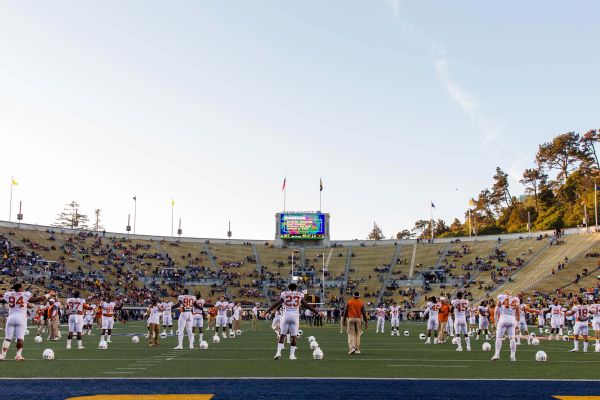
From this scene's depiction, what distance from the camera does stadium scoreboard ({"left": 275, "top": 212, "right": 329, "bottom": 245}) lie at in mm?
92250

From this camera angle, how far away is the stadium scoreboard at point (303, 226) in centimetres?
9225

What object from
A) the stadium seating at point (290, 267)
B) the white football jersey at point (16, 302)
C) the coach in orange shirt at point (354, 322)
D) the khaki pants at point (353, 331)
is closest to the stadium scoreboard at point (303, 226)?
the stadium seating at point (290, 267)

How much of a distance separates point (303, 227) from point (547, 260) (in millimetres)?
32244

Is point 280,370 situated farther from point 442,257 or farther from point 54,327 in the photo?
point 442,257

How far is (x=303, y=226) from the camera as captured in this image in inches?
3647

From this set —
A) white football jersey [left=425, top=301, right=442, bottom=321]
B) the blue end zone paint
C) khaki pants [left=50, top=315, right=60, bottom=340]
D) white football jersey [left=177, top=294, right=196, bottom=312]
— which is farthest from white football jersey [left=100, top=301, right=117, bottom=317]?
the blue end zone paint

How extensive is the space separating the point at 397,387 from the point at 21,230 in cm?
7844

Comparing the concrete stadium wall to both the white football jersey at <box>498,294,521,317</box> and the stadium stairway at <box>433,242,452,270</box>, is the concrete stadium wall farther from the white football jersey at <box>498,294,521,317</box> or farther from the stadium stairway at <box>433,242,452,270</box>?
the white football jersey at <box>498,294,521,317</box>

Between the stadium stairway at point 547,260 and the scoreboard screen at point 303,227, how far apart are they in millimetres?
27541

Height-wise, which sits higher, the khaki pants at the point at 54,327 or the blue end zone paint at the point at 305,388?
the blue end zone paint at the point at 305,388

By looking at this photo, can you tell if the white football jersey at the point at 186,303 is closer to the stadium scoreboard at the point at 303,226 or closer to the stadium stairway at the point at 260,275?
the stadium stairway at the point at 260,275

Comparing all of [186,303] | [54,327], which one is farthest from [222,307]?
[186,303]

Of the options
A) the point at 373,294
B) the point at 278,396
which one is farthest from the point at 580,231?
the point at 278,396

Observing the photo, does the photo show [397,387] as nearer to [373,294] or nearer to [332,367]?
[332,367]
